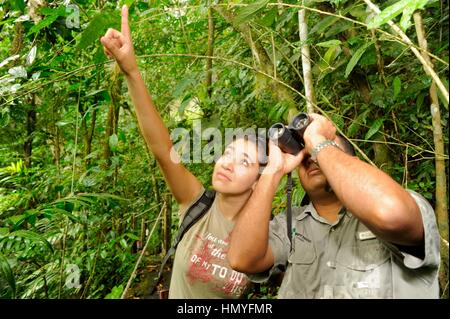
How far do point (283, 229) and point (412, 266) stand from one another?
414 millimetres

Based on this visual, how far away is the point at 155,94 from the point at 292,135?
264 centimetres

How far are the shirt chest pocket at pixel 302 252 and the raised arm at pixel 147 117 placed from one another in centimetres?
48

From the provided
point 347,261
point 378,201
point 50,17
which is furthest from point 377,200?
point 50,17

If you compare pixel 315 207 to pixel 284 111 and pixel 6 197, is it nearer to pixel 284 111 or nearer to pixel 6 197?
pixel 284 111

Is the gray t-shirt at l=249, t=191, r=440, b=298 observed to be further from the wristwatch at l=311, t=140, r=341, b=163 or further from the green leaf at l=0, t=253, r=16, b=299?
the green leaf at l=0, t=253, r=16, b=299

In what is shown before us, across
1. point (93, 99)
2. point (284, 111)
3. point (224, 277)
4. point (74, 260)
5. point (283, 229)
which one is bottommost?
point (74, 260)

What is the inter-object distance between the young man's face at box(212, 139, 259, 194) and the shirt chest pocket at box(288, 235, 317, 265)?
0.30 metres

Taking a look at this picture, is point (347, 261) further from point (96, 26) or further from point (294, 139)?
point (96, 26)

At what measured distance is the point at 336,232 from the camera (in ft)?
3.16

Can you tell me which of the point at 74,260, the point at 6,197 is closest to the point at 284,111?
the point at 6,197

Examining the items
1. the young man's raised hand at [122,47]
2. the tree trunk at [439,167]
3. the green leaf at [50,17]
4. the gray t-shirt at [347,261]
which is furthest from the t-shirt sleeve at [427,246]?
the green leaf at [50,17]

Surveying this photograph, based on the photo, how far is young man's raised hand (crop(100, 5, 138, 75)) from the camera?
1.14 m

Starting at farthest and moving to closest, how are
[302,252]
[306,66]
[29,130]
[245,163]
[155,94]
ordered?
[155,94], [29,130], [306,66], [245,163], [302,252]
